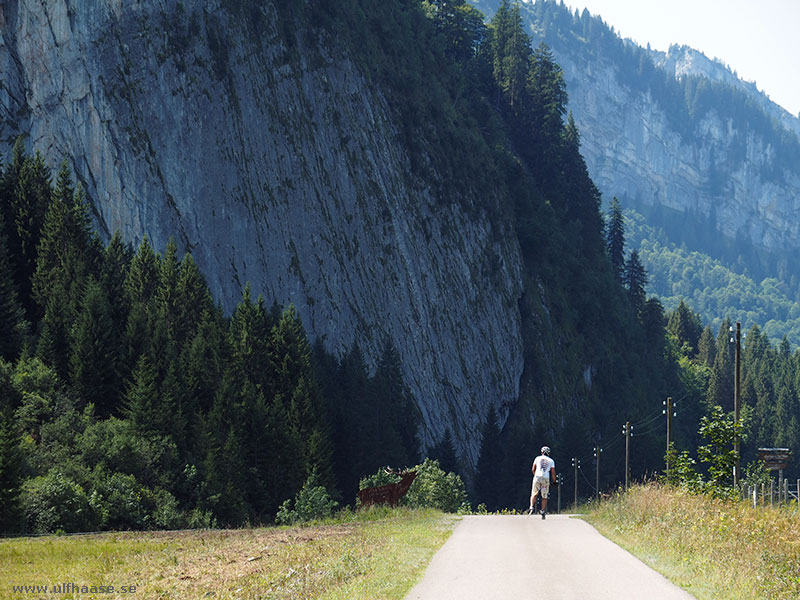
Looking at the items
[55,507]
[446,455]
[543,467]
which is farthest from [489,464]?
[543,467]

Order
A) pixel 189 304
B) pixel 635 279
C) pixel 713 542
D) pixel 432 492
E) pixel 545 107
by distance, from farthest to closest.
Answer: pixel 635 279 → pixel 545 107 → pixel 189 304 → pixel 432 492 → pixel 713 542

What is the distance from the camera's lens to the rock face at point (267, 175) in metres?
74.9

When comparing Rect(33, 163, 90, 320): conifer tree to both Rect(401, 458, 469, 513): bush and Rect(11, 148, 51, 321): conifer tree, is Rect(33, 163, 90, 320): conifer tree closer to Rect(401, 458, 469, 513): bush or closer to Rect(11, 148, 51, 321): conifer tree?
Rect(11, 148, 51, 321): conifer tree

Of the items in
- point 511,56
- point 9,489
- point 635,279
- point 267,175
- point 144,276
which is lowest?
point 9,489

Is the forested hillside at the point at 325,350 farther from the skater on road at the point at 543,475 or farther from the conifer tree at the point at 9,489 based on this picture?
the skater on road at the point at 543,475

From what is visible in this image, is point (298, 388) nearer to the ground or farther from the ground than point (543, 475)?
farther from the ground

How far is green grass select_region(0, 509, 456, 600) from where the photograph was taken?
56.5 ft

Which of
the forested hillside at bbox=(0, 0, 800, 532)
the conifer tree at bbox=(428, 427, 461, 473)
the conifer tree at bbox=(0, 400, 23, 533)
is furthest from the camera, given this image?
the conifer tree at bbox=(428, 427, 461, 473)

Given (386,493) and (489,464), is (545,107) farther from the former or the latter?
(386,493)

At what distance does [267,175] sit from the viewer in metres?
85.7

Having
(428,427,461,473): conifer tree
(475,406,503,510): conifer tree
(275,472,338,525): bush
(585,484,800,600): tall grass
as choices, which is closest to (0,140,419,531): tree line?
(275,472,338,525): bush

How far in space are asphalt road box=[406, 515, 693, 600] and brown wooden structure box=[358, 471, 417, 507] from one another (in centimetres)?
1366

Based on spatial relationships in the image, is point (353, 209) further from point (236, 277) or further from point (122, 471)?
point (122, 471)

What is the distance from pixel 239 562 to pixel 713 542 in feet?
30.8
